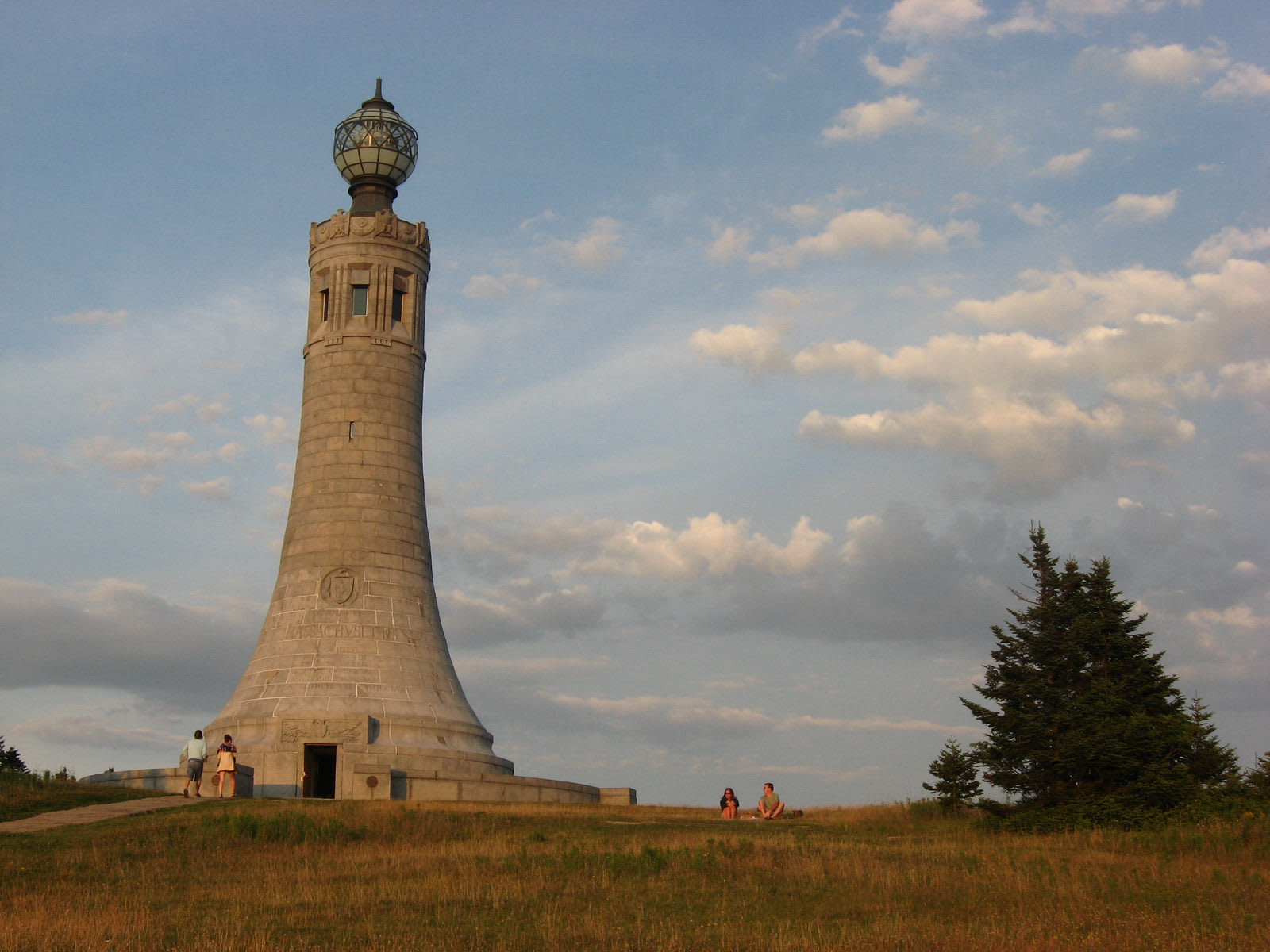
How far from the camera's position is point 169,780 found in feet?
114

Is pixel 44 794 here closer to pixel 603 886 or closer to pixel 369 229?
pixel 603 886

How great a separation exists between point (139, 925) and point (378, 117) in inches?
1347

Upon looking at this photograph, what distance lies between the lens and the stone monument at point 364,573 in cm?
3562

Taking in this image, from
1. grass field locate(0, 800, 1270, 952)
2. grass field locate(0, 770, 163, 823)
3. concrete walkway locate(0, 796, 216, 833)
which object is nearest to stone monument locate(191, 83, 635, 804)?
grass field locate(0, 770, 163, 823)

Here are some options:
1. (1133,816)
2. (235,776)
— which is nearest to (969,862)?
(1133,816)

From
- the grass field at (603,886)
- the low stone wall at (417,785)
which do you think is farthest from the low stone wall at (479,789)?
the grass field at (603,886)

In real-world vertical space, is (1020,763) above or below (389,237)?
below

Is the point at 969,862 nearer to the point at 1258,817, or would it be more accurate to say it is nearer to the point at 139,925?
the point at 1258,817

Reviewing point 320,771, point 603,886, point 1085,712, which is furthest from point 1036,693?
point 320,771

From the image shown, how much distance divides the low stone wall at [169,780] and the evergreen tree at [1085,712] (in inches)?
756

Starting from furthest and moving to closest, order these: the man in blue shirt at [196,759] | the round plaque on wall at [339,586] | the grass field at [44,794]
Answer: the round plaque on wall at [339,586]
the man in blue shirt at [196,759]
the grass field at [44,794]

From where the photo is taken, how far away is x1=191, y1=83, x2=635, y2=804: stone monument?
3562 cm

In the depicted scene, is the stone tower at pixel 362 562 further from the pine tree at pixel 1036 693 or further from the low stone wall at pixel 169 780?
the pine tree at pixel 1036 693

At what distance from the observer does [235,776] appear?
108 feet
